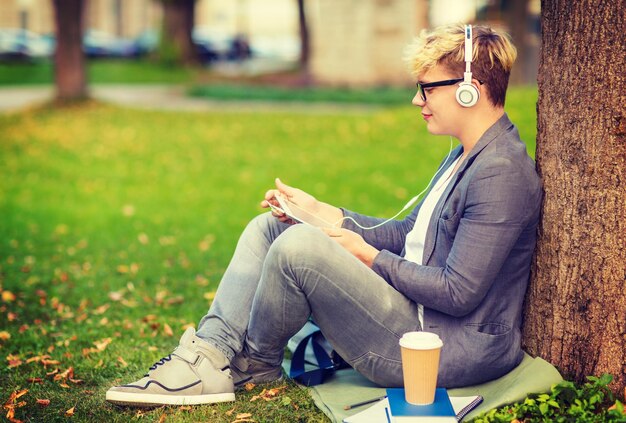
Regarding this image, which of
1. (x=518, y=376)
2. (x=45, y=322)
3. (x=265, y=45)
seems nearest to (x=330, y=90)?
(x=45, y=322)

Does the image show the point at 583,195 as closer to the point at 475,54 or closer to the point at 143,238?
the point at 475,54

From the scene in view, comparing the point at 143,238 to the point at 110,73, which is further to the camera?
the point at 110,73

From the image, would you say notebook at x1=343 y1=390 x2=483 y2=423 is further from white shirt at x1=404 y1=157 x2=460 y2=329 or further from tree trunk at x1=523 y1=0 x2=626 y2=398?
white shirt at x1=404 y1=157 x2=460 y2=329

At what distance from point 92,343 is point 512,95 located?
372 inches

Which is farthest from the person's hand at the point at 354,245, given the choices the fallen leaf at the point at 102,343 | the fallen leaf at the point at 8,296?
the fallen leaf at the point at 8,296

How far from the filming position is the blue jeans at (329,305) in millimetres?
3246

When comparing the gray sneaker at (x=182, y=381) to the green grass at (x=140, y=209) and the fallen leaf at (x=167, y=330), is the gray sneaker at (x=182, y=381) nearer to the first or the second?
the green grass at (x=140, y=209)

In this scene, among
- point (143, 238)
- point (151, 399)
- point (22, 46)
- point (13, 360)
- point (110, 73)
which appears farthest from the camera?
point (22, 46)

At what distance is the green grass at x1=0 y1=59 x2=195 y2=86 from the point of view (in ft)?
93.2

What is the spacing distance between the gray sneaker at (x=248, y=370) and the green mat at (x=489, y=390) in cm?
22

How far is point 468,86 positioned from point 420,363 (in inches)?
41.2

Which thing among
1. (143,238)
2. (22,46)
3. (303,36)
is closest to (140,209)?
(143,238)

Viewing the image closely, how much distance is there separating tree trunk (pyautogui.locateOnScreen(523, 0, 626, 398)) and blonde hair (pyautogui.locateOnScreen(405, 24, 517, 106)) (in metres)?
0.28

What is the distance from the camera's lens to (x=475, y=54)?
3.23 metres
